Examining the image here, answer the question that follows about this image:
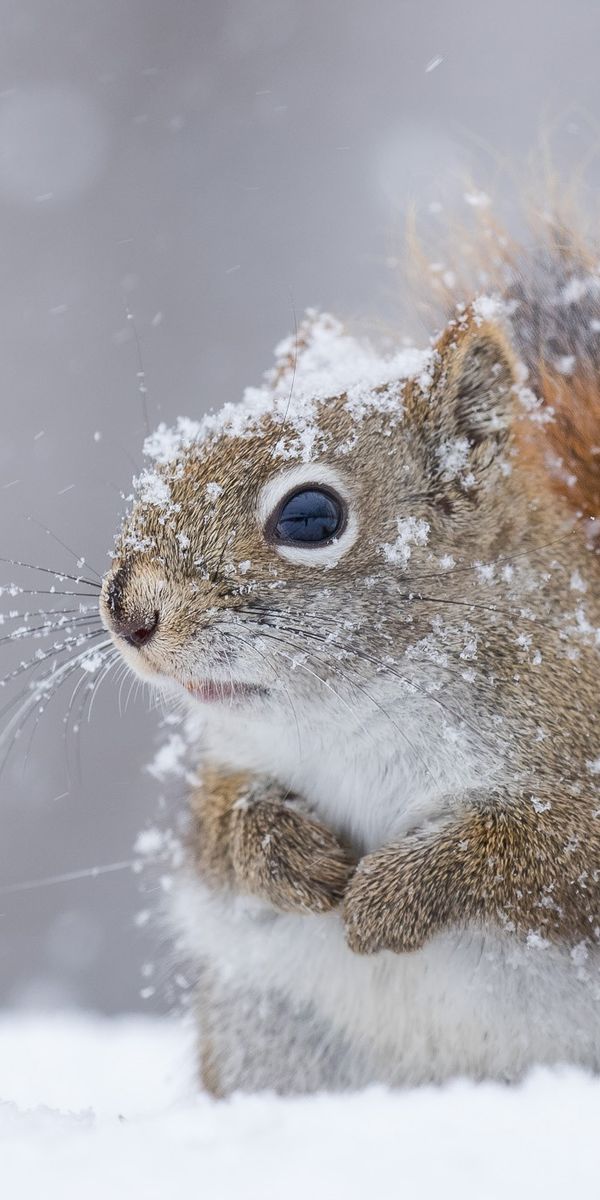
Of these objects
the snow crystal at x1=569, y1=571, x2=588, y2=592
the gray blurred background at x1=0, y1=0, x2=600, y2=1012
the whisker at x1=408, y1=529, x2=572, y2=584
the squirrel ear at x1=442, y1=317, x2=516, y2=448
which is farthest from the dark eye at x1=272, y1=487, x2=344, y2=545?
the gray blurred background at x1=0, y1=0, x2=600, y2=1012

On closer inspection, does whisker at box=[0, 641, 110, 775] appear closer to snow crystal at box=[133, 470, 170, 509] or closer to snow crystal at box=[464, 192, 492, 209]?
snow crystal at box=[133, 470, 170, 509]

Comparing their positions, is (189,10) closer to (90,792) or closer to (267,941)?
(90,792)

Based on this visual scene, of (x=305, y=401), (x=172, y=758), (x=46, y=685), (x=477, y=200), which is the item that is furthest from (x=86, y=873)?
(x=477, y=200)

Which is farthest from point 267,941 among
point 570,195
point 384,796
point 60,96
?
point 60,96

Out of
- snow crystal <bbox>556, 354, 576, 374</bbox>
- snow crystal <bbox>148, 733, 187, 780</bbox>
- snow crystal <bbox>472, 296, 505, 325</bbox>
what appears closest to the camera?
snow crystal <bbox>472, 296, 505, 325</bbox>

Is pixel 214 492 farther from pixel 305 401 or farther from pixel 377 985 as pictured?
pixel 377 985

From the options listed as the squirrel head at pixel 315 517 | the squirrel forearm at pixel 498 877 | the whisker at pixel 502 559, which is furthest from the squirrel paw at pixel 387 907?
the whisker at pixel 502 559
